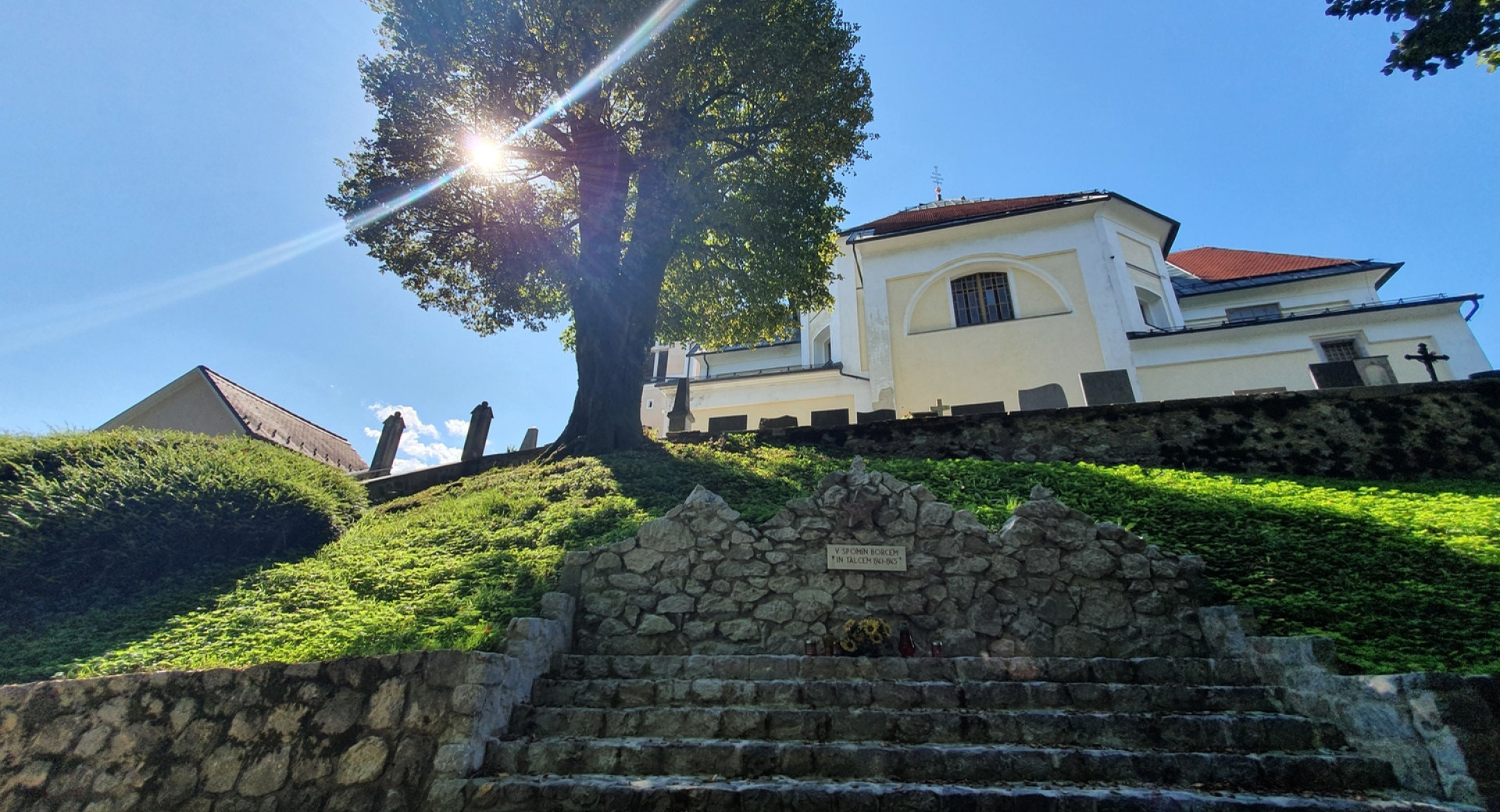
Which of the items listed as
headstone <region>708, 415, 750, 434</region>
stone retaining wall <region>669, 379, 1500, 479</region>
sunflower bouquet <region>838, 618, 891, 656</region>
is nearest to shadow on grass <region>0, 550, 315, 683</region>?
sunflower bouquet <region>838, 618, 891, 656</region>

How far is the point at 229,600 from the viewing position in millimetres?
6309

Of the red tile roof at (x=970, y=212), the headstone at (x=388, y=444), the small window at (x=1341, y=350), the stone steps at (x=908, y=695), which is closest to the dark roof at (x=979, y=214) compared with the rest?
the red tile roof at (x=970, y=212)

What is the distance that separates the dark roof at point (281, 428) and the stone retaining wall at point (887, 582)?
1520 centimetres

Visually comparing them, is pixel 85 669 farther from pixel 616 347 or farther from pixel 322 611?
pixel 616 347

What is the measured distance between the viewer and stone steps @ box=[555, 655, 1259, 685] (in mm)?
4836

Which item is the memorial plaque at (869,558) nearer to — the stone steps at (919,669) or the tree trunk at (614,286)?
the stone steps at (919,669)

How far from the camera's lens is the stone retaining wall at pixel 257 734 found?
4.24 m

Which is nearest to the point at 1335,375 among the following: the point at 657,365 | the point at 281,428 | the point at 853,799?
the point at 853,799

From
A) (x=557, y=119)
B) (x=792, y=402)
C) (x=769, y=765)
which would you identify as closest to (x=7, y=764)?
(x=769, y=765)

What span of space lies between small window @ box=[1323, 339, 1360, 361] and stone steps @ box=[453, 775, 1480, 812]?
1761cm

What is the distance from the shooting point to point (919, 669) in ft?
16.5

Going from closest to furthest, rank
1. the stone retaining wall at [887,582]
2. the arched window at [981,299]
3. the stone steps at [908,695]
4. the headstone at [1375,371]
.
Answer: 1. the stone steps at [908,695]
2. the stone retaining wall at [887,582]
3. the headstone at [1375,371]
4. the arched window at [981,299]

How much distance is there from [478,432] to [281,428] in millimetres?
10173

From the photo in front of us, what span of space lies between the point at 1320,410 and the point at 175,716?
564 inches
